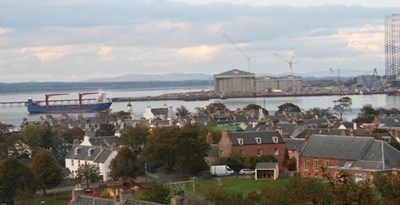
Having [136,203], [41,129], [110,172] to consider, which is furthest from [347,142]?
[41,129]

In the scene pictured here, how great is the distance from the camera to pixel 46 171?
5328cm

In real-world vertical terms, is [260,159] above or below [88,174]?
above

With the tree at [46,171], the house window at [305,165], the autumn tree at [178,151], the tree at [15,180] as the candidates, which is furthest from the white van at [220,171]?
the tree at [15,180]

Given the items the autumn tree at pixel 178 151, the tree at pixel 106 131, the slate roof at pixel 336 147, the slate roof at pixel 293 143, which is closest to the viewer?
the slate roof at pixel 336 147

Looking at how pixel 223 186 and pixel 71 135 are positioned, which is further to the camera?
pixel 71 135

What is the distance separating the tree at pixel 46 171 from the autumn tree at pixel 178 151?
29.3 ft

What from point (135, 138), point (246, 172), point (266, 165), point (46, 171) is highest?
point (135, 138)

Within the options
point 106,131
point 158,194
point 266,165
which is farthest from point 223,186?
point 106,131

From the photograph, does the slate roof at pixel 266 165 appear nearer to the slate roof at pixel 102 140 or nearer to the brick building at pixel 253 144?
the brick building at pixel 253 144

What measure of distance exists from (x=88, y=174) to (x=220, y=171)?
39.1ft

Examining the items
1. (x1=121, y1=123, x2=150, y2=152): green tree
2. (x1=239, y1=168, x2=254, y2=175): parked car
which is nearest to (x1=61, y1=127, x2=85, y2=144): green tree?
(x1=121, y1=123, x2=150, y2=152): green tree

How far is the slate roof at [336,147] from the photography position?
54.1 metres

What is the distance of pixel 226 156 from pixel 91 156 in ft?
41.7

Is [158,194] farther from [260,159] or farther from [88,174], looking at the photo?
[260,159]
